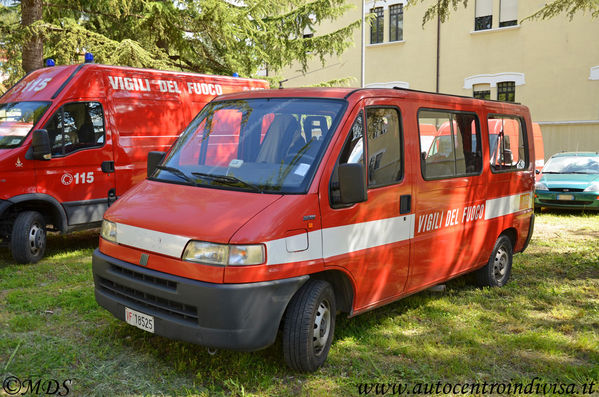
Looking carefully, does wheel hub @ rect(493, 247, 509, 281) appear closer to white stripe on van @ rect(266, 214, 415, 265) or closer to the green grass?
the green grass

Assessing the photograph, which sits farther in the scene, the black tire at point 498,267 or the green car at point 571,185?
the green car at point 571,185

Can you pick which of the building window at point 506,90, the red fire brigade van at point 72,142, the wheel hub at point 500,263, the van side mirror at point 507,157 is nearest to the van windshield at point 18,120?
the red fire brigade van at point 72,142

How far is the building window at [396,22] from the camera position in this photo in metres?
23.8

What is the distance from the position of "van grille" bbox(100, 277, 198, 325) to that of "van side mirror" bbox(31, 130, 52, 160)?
11.4ft

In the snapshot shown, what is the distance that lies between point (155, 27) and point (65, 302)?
10.1 meters

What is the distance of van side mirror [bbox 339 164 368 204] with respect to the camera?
13.3ft

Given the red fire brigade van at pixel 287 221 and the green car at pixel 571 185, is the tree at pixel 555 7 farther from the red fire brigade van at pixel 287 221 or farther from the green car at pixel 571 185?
the green car at pixel 571 185

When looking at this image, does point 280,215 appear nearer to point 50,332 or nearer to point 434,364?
point 434,364

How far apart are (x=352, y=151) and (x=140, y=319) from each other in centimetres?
202

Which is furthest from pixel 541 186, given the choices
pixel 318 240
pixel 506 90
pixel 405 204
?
pixel 318 240

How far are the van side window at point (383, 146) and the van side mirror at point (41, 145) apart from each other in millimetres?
4540

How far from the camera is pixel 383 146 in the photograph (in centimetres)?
477

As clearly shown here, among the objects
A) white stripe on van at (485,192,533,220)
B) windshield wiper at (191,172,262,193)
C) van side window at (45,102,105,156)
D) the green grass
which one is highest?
van side window at (45,102,105,156)

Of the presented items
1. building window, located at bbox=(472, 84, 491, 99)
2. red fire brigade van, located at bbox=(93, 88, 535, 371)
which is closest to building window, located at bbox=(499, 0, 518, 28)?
building window, located at bbox=(472, 84, 491, 99)
